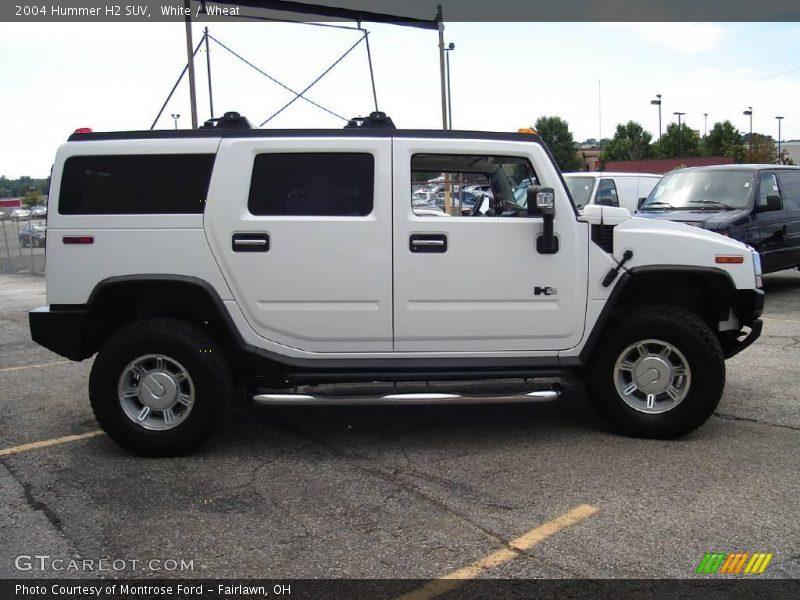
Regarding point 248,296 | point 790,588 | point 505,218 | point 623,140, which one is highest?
point 623,140

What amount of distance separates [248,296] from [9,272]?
19353mm

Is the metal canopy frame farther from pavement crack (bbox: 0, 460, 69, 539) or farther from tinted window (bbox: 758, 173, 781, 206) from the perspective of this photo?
tinted window (bbox: 758, 173, 781, 206)

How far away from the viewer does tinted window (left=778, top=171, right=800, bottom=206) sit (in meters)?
11.0

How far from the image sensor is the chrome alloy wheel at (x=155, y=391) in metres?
4.66

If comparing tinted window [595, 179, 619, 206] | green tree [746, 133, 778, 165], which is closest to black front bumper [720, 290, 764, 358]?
tinted window [595, 179, 619, 206]

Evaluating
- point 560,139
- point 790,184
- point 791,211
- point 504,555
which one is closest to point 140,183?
point 504,555

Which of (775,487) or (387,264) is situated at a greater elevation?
(387,264)

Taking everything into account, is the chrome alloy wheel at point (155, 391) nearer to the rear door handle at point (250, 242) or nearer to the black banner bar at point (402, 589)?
the rear door handle at point (250, 242)

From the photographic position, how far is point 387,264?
467cm

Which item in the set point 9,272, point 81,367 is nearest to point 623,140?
point 9,272

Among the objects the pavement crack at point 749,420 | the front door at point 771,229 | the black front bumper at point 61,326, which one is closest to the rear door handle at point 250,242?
the black front bumper at point 61,326

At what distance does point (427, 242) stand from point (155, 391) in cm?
202

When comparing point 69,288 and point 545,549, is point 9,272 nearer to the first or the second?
point 69,288

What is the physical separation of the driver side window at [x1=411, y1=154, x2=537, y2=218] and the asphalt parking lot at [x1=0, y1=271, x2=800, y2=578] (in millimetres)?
1397
